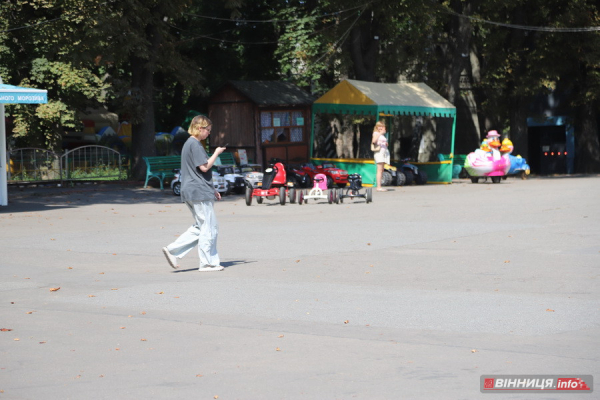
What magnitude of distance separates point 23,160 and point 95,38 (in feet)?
15.8

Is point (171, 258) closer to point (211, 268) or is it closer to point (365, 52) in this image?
point (211, 268)

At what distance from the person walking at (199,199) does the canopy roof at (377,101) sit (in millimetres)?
18699

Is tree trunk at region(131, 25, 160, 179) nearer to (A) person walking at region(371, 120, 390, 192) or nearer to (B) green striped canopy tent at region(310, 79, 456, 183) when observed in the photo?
(B) green striped canopy tent at region(310, 79, 456, 183)

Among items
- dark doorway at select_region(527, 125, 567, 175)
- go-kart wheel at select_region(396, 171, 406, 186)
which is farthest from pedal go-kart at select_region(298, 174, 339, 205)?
dark doorway at select_region(527, 125, 567, 175)

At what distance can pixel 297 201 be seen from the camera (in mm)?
24219

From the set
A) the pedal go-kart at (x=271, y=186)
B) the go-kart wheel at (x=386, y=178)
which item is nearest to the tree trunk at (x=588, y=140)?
the go-kart wheel at (x=386, y=178)

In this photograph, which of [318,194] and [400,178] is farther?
[400,178]

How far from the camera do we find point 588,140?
133ft

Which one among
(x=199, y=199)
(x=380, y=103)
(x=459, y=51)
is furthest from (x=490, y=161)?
(x=199, y=199)

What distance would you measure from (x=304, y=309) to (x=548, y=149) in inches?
Result: 1680

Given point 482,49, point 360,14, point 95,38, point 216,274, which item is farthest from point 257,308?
point 482,49

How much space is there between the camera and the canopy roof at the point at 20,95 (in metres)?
21.5

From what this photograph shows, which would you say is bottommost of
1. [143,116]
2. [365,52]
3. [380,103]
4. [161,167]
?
[161,167]

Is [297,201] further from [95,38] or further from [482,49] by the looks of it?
[482,49]
